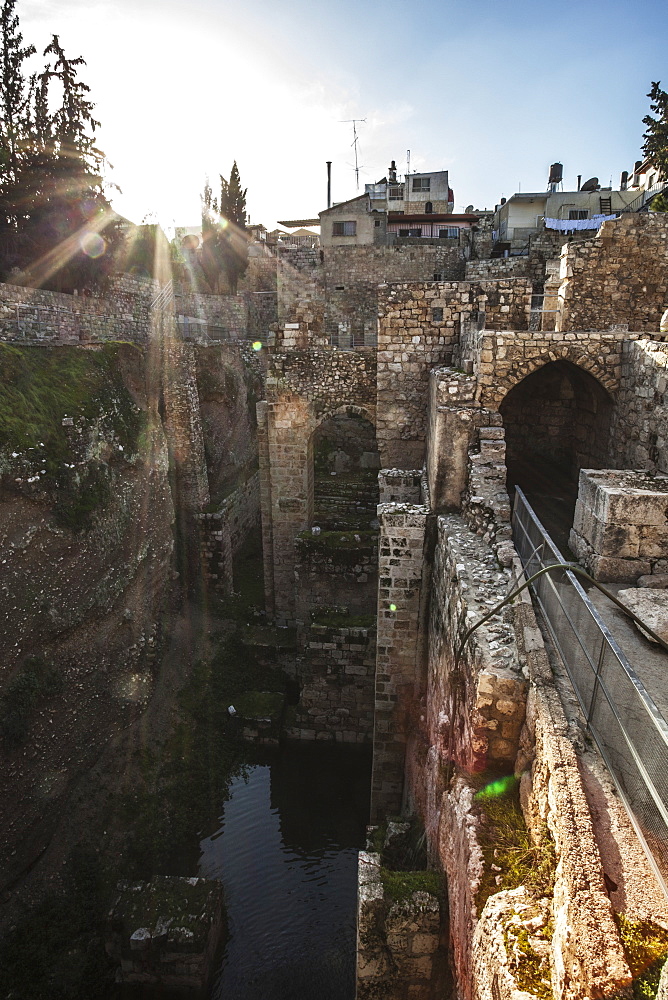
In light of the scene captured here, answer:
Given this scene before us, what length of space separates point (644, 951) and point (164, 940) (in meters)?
6.12

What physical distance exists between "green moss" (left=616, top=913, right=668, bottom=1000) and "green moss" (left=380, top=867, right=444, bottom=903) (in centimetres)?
261

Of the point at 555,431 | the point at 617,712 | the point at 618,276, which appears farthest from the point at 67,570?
the point at 618,276

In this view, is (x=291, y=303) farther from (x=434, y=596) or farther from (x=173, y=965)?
(x=173, y=965)

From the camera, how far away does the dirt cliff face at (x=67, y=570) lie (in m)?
7.56

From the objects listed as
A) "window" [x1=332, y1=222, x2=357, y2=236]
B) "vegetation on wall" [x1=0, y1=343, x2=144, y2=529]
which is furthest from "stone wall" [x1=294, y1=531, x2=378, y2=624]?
"window" [x1=332, y1=222, x2=357, y2=236]

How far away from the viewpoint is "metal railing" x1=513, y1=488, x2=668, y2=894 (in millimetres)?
2494

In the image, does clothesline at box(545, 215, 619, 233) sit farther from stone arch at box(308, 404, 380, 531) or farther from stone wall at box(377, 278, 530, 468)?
stone wall at box(377, 278, 530, 468)

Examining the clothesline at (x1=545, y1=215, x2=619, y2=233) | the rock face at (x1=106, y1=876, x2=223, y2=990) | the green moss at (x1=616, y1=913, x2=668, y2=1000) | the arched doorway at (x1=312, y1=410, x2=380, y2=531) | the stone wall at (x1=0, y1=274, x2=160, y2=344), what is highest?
the clothesline at (x1=545, y1=215, x2=619, y2=233)

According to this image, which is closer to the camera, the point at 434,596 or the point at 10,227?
the point at 434,596

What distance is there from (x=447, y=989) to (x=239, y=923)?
4056mm

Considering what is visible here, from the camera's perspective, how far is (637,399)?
22.9ft

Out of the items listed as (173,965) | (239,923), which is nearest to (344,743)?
(239,923)

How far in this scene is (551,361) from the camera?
7539 mm

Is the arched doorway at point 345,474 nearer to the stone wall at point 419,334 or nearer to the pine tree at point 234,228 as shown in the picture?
the stone wall at point 419,334
